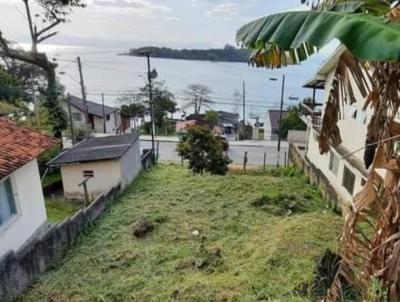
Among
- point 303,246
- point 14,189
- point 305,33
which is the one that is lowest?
point 303,246

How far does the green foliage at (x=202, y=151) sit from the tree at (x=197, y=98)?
28.2 metres

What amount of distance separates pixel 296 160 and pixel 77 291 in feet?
45.9

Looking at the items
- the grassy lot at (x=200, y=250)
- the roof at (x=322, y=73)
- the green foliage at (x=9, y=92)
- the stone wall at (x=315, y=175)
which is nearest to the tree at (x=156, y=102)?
the green foliage at (x=9, y=92)

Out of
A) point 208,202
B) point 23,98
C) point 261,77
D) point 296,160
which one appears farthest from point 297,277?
point 261,77

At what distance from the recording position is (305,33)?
81.5 inches

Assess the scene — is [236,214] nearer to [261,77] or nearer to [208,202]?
[208,202]

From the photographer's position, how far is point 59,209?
14.0 meters

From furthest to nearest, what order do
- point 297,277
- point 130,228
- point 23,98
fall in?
1. point 23,98
2. point 130,228
3. point 297,277

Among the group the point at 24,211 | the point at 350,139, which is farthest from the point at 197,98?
the point at 24,211

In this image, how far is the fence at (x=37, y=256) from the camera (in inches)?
290

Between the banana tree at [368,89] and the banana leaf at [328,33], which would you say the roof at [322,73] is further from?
the banana leaf at [328,33]

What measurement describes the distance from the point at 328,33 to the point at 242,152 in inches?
1017

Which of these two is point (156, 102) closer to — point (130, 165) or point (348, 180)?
point (130, 165)

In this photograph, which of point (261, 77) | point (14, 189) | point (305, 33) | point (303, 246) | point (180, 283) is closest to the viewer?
point (305, 33)
